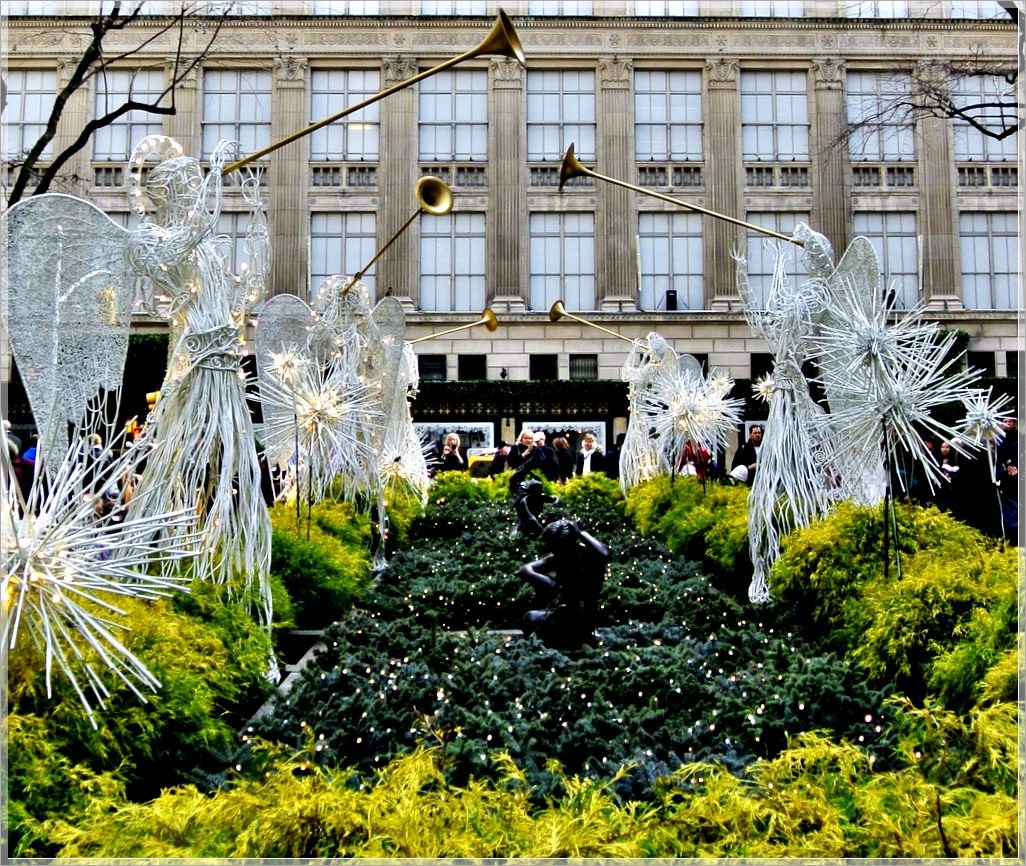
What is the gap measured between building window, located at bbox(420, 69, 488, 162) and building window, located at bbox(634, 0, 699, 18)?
6231 mm

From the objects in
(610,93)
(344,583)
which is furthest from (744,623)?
(610,93)

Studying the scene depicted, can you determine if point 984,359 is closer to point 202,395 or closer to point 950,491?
point 950,491

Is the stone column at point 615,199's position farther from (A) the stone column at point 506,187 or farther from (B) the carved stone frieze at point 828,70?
(B) the carved stone frieze at point 828,70

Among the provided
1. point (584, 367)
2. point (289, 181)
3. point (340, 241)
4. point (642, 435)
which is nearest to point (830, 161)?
point (584, 367)

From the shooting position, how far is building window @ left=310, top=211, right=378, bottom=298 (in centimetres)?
3581

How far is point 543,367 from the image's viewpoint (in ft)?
118

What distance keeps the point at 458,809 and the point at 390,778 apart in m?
0.47

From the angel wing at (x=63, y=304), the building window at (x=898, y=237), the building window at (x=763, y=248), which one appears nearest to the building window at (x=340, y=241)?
the building window at (x=763, y=248)

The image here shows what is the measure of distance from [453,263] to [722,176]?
10.0 m

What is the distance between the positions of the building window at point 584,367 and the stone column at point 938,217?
11.9m

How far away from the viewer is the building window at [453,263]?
36.0m

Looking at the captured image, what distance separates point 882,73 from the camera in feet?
120

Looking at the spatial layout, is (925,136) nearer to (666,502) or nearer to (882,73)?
(882,73)

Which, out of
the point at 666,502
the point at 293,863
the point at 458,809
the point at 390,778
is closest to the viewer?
the point at 293,863
